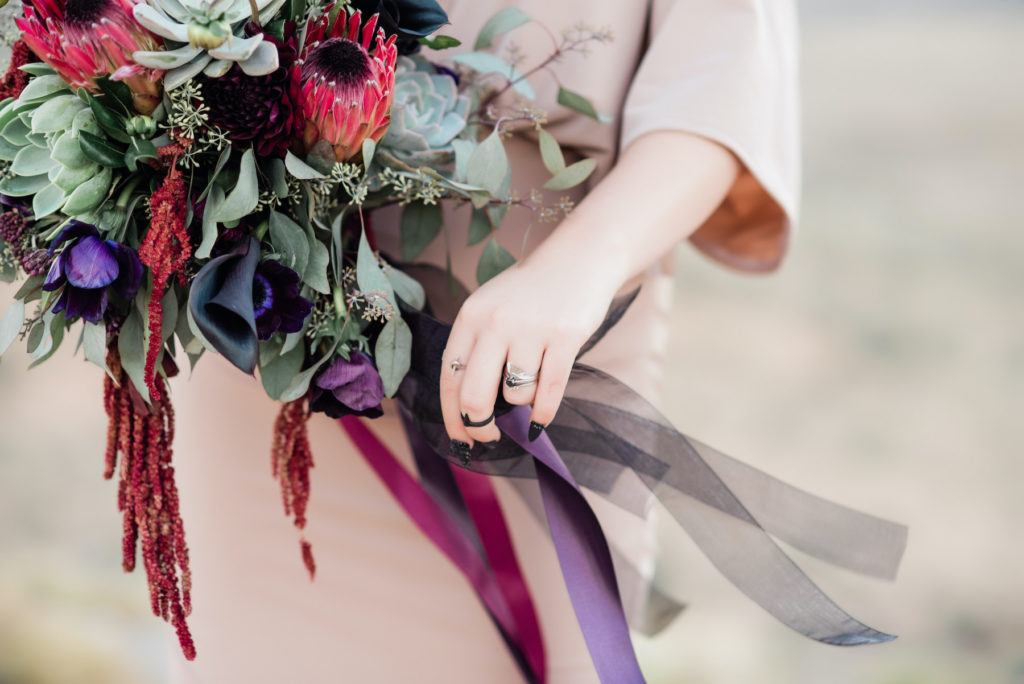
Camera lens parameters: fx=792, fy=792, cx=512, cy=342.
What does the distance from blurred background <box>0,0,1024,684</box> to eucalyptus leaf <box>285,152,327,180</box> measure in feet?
2.37

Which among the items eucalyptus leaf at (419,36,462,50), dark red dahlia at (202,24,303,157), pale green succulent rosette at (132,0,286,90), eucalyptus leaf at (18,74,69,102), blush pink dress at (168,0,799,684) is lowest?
blush pink dress at (168,0,799,684)

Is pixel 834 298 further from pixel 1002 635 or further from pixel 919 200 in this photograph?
pixel 1002 635

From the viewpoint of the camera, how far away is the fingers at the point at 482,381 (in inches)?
21.6

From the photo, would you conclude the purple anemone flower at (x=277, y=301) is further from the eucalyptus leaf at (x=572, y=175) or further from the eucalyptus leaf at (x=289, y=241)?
the eucalyptus leaf at (x=572, y=175)

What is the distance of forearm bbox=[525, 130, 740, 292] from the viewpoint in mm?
626

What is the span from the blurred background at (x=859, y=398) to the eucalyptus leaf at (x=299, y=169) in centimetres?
72

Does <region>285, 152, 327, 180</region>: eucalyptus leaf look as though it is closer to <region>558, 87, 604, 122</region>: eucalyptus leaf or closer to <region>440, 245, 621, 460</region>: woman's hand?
<region>440, 245, 621, 460</region>: woman's hand

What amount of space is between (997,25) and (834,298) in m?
2.55

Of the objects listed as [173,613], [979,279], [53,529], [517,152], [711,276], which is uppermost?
[517,152]

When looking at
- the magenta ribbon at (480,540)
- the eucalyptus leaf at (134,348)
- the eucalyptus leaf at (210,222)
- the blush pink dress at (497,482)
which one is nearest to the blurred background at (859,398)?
the blush pink dress at (497,482)

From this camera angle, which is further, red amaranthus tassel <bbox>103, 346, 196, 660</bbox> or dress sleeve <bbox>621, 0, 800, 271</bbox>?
dress sleeve <bbox>621, 0, 800, 271</bbox>

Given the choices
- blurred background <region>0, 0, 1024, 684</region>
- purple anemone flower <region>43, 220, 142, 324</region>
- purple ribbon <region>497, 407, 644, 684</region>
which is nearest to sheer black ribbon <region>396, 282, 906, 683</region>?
purple ribbon <region>497, 407, 644, 684</region>

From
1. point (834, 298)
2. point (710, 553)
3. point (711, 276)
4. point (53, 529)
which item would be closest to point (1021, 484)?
point (834, 298)

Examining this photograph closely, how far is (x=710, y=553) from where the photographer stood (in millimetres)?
656
